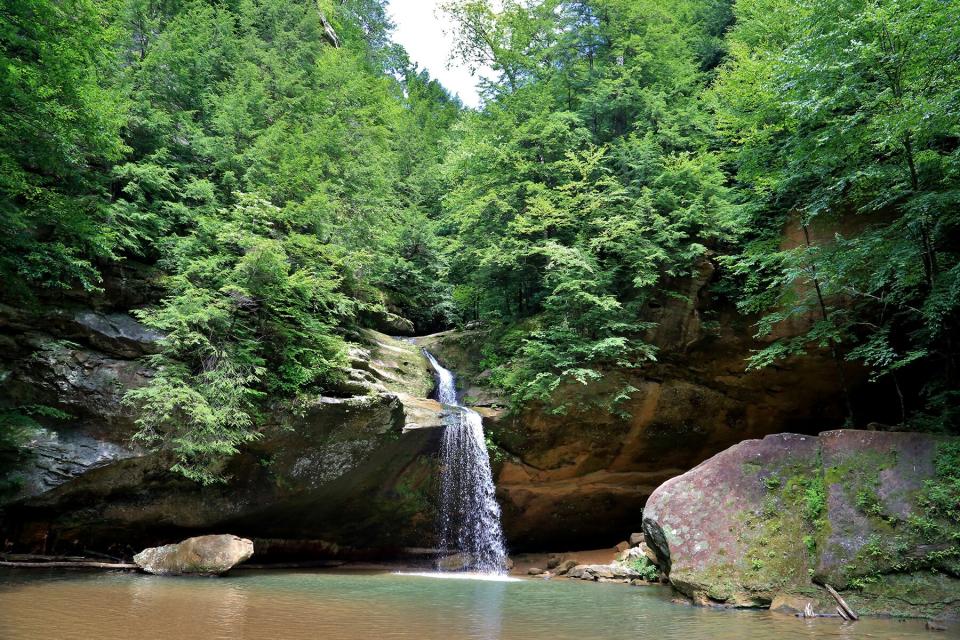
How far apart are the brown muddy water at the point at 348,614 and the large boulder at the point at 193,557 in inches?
21.7

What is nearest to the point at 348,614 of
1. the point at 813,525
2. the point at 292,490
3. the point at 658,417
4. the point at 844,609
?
the point at 292,490

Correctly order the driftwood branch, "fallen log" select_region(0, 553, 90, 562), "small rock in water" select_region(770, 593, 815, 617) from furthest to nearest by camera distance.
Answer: "fallen log" select_region(0, 553, 90, 562)
"small rock in water" select_region(770, 593, 815, 617)
the driftwood branch

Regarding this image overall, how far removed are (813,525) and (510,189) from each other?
11.5m

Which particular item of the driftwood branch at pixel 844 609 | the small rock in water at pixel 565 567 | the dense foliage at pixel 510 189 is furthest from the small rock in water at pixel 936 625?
the small rock in water at pixel 565 567

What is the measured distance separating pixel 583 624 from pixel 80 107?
12012mm

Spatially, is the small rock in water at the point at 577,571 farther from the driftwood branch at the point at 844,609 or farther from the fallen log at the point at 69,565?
the fallen log at the point at 69,565

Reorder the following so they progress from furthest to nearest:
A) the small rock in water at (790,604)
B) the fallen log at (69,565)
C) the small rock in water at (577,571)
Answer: the small rock in water at (577,571) → the fallen log at (69,565) → the small rock in water at (790,604)

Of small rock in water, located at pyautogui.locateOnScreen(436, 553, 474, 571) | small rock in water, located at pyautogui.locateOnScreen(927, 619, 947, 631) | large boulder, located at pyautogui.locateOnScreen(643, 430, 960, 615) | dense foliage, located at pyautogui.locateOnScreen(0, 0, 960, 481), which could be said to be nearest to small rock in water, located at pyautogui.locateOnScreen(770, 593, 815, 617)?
large boulder, located at pyautogui.locateOnScreen(643, 430, 960, 615)

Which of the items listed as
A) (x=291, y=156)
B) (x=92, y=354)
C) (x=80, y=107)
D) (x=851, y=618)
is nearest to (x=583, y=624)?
(x=851, y=618)

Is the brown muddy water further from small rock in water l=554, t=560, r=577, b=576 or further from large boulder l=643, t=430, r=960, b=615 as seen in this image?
small rock in water l=554, t=560, r=577, b=576

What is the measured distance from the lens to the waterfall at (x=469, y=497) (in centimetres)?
1425

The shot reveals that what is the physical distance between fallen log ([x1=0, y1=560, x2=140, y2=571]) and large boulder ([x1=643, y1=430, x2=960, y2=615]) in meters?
10.2

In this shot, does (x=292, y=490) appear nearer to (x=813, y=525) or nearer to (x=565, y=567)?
(x=565, y=567)

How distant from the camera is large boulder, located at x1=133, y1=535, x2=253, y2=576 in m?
10.4
